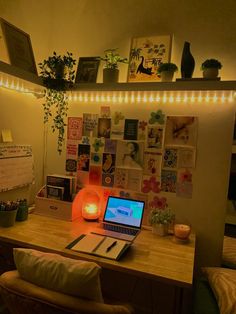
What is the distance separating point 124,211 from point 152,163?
16.3 inches

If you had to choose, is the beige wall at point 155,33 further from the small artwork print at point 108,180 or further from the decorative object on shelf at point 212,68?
the small artwork print at point 108,180

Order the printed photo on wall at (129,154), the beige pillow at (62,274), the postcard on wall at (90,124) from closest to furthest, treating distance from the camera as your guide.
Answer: the beige pillow at (62,274) < the printed photo on wall at (129,154) < the postcard on wall at (90,124)

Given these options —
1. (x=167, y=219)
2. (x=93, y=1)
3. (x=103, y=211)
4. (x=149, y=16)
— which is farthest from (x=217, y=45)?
(x=103, y=211)

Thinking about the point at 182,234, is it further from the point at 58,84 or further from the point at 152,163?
the point at 58,84

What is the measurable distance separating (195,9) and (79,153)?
1374 mm

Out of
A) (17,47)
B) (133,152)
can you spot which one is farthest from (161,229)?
(17,47)

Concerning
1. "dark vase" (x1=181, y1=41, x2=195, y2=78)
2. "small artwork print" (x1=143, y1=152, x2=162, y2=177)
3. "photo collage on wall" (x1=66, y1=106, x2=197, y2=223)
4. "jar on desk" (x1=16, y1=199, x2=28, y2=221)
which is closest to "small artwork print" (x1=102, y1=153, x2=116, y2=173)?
"photo collage on wall" (x1=66, y1=106, x2=197, y2=223)

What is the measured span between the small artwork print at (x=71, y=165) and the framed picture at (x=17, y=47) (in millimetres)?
748

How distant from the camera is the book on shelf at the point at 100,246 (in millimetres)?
1432

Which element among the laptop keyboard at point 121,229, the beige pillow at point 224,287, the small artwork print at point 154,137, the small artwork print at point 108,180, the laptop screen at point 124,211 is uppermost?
the small artwork print at point 154,137

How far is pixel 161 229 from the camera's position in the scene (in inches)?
68.9

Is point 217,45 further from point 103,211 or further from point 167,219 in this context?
point 103,211

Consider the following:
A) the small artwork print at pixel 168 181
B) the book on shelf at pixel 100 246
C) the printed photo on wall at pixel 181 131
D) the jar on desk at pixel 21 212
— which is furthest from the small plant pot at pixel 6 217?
the printed photo on wall at pixel 181 131

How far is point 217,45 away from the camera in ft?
5.77
